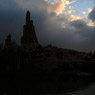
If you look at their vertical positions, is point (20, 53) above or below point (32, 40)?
below

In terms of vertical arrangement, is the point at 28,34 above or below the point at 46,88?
above

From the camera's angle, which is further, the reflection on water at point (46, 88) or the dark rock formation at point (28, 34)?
the dark rock formation at point (28, 34)

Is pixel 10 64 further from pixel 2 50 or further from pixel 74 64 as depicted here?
pixel 74 64

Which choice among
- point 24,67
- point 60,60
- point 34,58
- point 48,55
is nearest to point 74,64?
point 60,60

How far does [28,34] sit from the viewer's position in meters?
150

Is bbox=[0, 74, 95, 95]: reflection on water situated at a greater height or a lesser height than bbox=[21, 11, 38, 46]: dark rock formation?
lesser

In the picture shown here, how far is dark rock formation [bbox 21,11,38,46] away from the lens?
14848 cm

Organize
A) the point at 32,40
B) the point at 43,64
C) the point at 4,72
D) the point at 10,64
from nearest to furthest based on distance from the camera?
1. the point at 4,72
2. the point at 10,64
3. the point at 43,64
4. the point at 32,40

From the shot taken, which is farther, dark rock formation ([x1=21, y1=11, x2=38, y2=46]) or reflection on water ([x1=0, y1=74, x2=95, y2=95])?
dark rock formation ([x1=21, y1=11, x2=38, y2=46])

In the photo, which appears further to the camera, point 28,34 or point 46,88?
point 28,34

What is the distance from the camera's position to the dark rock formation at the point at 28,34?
487 ft

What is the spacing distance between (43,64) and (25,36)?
54352 millimetres

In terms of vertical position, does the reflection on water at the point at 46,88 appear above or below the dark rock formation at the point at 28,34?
below

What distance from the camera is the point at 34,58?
105500 millimetres
